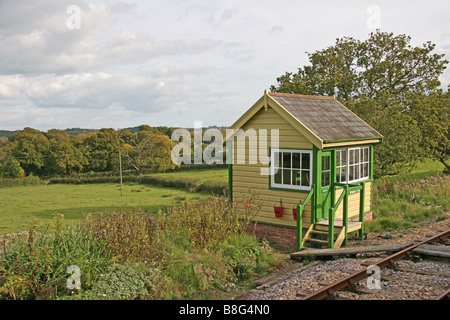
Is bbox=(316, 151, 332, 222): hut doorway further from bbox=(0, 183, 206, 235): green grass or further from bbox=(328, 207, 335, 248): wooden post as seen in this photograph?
bbox=(0, 183, 206, 235): green grass

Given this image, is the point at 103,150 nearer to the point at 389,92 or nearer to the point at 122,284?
the point at 389,92

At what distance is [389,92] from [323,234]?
17.3 metres

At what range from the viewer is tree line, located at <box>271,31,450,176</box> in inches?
799

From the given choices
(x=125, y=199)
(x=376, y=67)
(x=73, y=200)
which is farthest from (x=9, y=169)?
(x=376, y=67)

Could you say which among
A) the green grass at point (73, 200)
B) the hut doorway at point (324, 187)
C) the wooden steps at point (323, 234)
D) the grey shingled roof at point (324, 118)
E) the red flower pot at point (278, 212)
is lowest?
the green grass at point (73, 200)

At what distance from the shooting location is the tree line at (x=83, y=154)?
1784 inches

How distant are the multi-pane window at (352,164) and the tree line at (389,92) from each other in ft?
20.3

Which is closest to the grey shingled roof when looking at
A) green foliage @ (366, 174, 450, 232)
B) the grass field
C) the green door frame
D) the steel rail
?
the green door frame

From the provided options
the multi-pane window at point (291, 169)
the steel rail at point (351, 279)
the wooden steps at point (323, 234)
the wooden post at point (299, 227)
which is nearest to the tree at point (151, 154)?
the multi-pane window at point (291, 169)

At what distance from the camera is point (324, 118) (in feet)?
43.3

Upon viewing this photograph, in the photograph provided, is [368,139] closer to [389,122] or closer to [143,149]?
[389,122]

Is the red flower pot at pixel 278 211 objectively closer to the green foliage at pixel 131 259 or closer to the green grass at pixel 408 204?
the green foliage at pixel 131 259

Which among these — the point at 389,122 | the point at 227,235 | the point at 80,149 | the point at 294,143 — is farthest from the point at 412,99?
the point at 80,149
